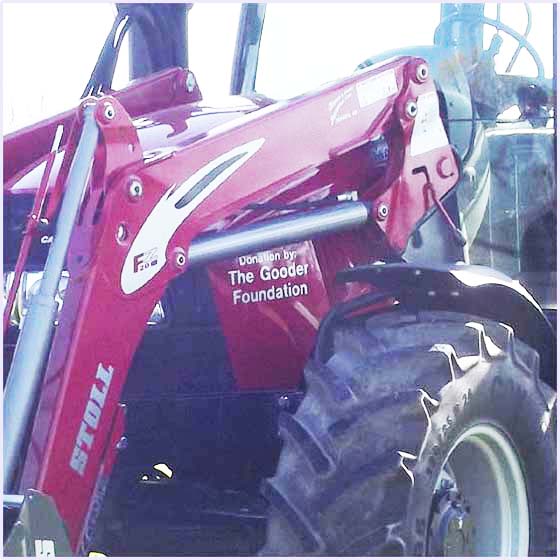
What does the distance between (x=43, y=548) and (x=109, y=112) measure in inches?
38.9

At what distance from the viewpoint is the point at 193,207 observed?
2.87 meters

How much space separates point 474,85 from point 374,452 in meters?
1.49

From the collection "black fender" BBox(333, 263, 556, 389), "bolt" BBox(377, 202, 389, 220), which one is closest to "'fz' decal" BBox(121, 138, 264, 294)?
"black fender" BBox(333, 263, 556, 389)

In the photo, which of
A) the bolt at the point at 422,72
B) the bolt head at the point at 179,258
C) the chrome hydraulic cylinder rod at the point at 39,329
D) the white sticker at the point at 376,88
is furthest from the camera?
the bolt at the point at 422,72

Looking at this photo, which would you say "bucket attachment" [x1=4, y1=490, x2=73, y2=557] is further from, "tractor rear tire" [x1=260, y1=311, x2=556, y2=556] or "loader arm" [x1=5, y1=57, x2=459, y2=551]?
"tractor rear tire" [x1=260, y1=311, x2=556, y2=556]

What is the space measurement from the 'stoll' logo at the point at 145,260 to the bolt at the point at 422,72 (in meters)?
1.06

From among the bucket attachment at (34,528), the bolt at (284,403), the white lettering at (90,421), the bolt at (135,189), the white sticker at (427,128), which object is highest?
the white sticker at (427,128)

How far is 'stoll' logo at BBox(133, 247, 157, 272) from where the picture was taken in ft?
8.97

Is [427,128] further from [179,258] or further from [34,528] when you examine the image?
[34,528]

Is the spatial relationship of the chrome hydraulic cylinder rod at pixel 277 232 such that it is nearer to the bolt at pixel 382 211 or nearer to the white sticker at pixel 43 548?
the bolt at pixel 382 211

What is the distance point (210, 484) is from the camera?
342 centimetres

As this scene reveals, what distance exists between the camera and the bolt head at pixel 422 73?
3395 mm

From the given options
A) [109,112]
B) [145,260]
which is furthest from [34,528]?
[109,112]

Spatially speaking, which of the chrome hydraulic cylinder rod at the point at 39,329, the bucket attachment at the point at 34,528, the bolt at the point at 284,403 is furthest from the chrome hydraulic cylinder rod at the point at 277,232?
the bucket attachment at the point at 34,528
